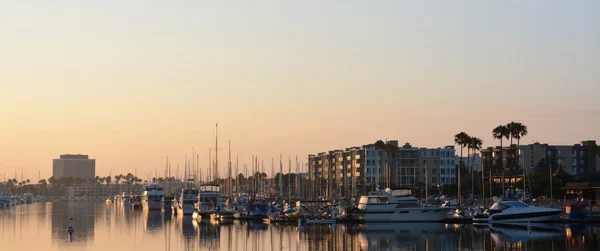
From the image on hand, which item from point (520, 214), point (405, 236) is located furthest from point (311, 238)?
point (520, 214)

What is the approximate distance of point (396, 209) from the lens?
3844 inches

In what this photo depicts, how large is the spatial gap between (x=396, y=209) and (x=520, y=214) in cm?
1332

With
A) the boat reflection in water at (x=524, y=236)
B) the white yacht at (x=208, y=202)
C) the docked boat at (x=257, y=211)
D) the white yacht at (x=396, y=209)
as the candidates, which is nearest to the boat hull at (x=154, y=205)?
the white yacht at (x=208, y=202)

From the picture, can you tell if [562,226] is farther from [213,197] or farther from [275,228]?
[213,197]

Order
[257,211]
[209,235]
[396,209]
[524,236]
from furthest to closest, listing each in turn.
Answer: [257,211] → [396,209] → [209,235] → [524,236]

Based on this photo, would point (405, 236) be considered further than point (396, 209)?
No

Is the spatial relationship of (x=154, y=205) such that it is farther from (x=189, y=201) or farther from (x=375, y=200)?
(x=375, y=200)

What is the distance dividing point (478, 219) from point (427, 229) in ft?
36.3

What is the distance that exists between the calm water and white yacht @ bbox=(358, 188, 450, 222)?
9.45ft

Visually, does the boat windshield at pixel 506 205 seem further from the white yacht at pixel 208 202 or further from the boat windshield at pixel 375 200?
the white yacht at pixel 208 202

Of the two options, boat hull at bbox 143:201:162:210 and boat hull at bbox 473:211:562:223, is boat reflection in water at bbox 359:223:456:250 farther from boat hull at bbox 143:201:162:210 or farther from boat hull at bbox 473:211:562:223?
boat hull at bbox 143:201:162:210

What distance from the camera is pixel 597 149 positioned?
15600cm

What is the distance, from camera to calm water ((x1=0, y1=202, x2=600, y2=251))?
69.0 metres

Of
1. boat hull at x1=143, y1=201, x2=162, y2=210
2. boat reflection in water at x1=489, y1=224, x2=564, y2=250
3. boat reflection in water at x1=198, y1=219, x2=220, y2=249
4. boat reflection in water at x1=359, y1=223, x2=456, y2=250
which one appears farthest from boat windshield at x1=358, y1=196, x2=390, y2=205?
boat hull at x1=143, y1=201, x2=162, y2=210
